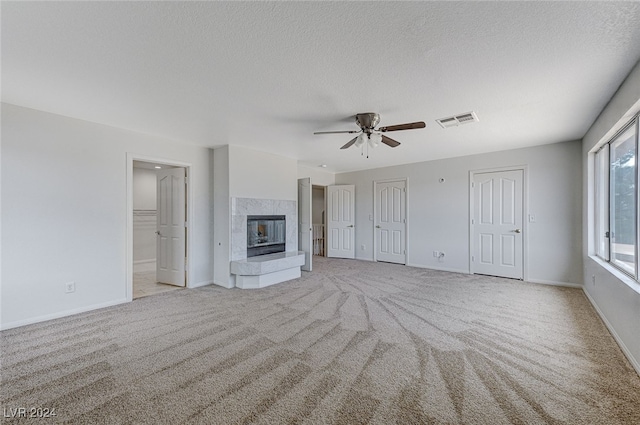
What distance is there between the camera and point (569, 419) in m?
1.65

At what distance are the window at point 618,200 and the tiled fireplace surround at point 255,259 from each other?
4.22 meters

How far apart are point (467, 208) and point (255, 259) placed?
4.20m

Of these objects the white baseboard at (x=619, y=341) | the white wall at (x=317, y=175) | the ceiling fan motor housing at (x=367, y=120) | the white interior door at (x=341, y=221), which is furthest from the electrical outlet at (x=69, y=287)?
the white baseboard at (x=619, y=341)

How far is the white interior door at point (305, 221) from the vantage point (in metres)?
5.84

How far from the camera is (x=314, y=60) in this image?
2.11 meters

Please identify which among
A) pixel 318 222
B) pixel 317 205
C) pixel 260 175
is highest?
pixel 260 175

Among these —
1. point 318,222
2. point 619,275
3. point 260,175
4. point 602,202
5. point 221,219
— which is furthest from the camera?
point 318,222

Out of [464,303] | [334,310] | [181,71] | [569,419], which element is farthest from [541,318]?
[181,71]

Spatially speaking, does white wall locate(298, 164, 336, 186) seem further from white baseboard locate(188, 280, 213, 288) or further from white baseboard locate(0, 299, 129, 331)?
white baseboard locate(0, 299, 129, 331)

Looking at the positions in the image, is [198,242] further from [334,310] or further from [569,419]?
[569,419]

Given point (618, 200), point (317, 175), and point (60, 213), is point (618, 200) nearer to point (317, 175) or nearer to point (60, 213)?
point (317, 175)

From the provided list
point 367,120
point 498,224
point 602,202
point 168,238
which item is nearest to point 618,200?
point 602,202

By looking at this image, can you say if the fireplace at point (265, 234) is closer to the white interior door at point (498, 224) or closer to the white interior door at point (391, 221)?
the white interior door at point (391, 221)

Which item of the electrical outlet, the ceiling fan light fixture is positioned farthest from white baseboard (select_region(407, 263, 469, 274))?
the electrical outlet
